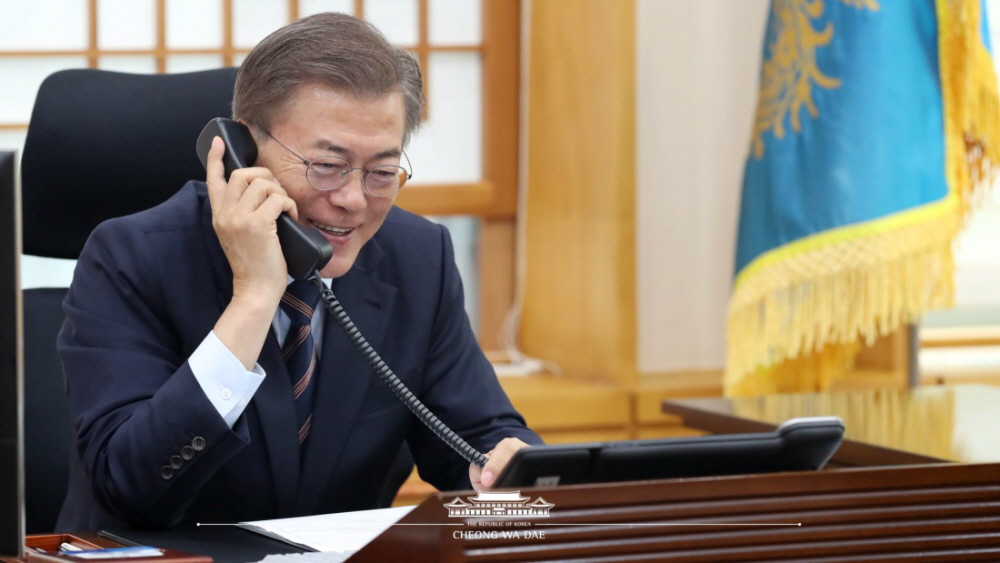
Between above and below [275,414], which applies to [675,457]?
above

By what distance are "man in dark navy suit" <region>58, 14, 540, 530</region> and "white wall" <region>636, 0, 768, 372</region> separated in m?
1.36

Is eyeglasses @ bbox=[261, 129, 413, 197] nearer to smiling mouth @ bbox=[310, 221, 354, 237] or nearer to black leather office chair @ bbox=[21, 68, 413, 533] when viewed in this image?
smiling mouth @ bbox=[310, 221, 354, 237]

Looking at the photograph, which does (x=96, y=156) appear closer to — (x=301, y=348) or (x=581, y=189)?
(x=301, y=348)

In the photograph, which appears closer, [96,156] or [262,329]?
[262,329]

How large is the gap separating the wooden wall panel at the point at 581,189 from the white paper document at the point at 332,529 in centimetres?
149

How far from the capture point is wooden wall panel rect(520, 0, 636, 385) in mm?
2570

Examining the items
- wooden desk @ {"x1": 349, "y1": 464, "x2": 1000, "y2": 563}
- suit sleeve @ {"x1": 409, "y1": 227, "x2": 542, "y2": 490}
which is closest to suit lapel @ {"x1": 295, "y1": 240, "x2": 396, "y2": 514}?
suit sleeve @ {"x1": 409, "y1": 227, "x2": 542, "y2": 490}

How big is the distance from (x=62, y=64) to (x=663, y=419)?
1.60 m

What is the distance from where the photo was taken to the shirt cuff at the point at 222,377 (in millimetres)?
1265

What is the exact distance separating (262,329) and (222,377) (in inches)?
3.1

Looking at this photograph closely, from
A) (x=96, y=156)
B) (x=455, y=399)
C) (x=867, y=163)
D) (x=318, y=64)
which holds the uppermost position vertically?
(x=318, y=64)

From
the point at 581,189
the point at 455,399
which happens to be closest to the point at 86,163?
the point at 455,399

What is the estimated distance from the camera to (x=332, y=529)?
1.11 meters

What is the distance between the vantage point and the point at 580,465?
33.4 inches
